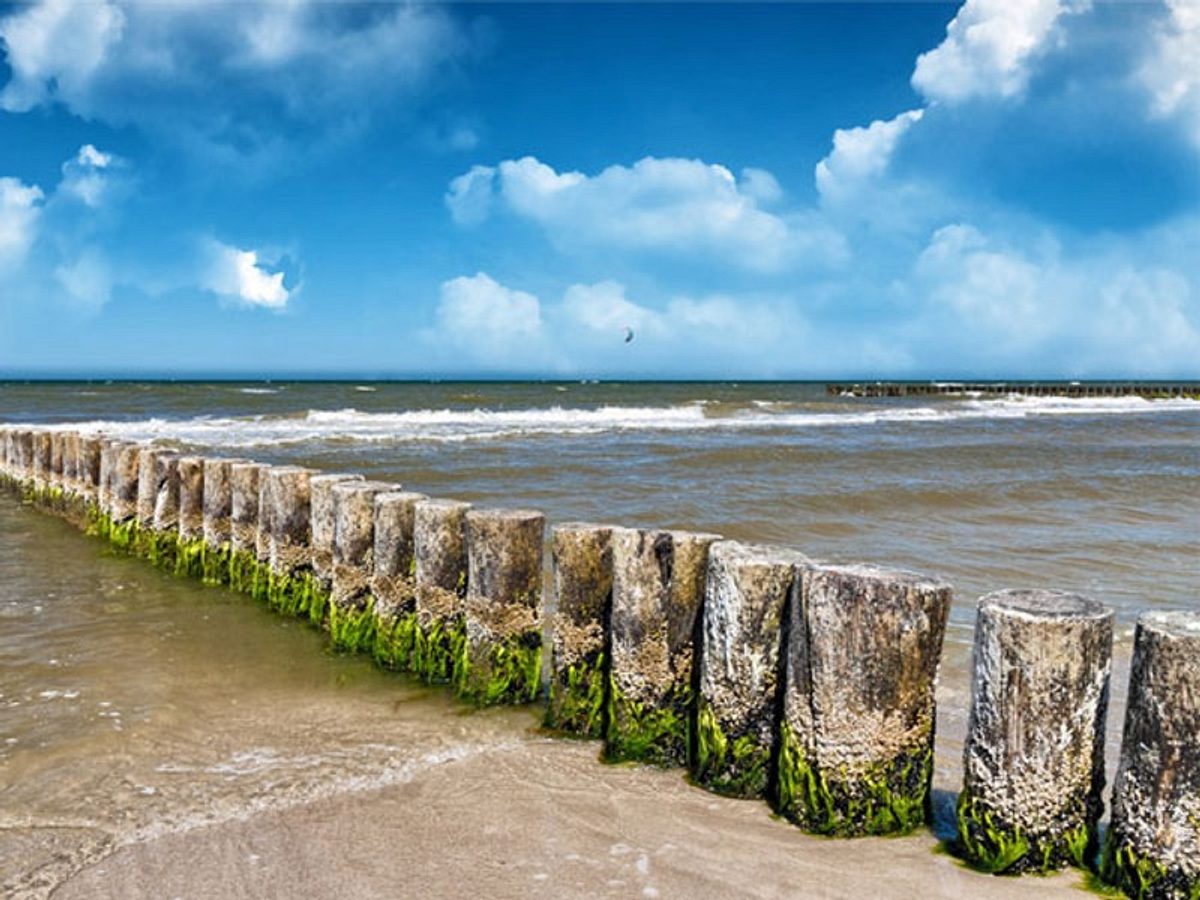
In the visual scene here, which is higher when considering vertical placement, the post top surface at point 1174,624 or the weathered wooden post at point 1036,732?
the post top surface at point 1174,624

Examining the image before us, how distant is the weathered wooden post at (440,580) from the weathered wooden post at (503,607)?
161 millimetres

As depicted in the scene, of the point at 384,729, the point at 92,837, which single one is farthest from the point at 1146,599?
the point at 92,837

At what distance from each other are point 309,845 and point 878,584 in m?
2.47

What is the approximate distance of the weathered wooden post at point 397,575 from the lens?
5.66 m

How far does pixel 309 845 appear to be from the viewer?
3627 millimetres

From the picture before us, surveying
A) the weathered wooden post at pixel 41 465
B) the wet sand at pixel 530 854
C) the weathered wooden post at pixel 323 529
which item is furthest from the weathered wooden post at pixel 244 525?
the weathered wooden post at pixel 41 465

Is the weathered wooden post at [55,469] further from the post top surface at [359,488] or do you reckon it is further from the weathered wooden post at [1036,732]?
the weathered wooden post at [1036,732]

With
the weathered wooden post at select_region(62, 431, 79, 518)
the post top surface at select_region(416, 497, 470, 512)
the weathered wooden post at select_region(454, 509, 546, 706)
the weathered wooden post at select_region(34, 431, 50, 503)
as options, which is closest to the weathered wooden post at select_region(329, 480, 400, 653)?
the post top surface at select_region(416, 497, 470, 512)

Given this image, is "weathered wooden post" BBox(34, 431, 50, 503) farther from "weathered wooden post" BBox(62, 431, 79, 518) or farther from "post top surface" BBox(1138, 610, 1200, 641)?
"post top surface" BBox(1138, 610, 1200, 641)

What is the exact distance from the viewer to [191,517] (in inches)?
325

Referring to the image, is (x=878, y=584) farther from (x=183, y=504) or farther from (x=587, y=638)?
(x=183, y=504)

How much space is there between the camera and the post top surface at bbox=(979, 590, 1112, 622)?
3203mm

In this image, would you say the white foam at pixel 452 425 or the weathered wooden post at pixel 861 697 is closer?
the weathered wooden post at pixel 861 697

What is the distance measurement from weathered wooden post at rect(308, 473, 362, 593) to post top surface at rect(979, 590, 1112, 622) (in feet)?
14.7
